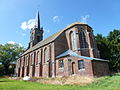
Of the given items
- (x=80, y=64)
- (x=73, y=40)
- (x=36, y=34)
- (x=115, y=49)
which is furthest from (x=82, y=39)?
(x=36, y=34)

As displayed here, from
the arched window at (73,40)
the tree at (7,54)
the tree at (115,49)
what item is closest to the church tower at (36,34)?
the tree at (7,54)

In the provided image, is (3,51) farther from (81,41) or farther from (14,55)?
(81,41)

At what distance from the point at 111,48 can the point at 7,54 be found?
42.3 m

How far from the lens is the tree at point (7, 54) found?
47719mm

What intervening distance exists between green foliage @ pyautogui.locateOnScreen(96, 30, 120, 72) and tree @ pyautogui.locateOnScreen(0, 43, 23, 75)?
37.7m

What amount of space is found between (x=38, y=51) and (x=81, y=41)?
13.2 meters

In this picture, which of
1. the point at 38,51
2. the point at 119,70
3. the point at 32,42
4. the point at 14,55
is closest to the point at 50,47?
the point at 38,51

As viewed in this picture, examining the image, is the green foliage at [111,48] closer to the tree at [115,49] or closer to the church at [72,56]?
the tree at [115,49]

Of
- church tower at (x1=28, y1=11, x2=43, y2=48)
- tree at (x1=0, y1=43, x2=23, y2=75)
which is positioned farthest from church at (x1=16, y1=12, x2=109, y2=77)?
tree at (x1=0, y1=43, x2=23, y2=75)

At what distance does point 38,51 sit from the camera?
31.7 metres

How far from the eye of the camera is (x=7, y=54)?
48.5 metres

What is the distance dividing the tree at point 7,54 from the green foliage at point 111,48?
37734 millimetres

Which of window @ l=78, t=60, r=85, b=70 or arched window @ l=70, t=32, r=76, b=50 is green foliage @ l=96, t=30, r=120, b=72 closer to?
arched window @ l=70, t=32, r=76, b=50

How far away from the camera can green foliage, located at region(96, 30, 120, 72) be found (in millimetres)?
31513
